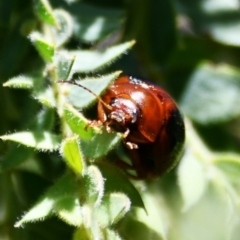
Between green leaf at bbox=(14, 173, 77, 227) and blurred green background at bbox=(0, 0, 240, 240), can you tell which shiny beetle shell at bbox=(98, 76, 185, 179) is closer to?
blurred green background at bbox=(0, 0, 240, 240)

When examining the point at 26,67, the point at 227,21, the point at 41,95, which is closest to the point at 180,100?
the point at 227,21

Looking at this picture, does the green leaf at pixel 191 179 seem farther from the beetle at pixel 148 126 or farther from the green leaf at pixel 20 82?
the green leaf at pixel 20 82

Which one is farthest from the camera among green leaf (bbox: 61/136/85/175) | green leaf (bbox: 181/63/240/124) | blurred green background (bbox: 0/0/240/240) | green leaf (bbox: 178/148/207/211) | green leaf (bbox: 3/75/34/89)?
green leaf (bbox: 181/63/240/124)

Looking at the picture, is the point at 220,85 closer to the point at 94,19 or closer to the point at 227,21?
the point at 227,21

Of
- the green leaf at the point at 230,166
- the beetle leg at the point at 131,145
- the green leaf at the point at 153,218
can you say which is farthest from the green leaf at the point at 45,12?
the green leaf at the point at 230,166

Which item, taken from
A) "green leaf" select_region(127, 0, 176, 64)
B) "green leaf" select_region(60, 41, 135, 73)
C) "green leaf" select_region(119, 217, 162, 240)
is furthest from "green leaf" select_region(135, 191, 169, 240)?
"green leaf" select_region(127, 0, 176, 64)

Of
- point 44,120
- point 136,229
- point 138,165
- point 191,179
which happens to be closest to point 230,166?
point 191,179

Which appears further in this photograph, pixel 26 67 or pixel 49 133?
pixel 26 67
